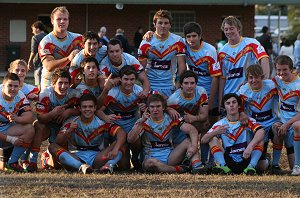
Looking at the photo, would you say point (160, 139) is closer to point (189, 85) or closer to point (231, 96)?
point (189, 85)

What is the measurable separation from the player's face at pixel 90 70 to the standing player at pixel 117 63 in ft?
0.75

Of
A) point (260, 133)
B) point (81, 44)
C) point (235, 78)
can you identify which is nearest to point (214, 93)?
point (235, 78)

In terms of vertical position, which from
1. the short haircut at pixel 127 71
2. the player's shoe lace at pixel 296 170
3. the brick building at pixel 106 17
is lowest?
the player's shoe lace at pixel 296 170

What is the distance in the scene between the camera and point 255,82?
952cm

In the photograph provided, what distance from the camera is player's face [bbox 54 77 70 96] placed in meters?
9.46

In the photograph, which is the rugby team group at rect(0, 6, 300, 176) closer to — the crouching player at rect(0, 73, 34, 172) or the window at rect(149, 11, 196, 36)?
the crouching player at rect(0, 73, 34, 172)

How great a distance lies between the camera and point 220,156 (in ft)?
30.3

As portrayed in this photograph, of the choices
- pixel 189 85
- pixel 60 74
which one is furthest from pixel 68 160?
pixel 189 85

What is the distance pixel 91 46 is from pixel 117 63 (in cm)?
49

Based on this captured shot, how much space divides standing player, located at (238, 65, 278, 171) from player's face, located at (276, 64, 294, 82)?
187 millimetres

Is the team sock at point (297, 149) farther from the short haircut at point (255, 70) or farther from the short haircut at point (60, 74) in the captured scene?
the short haircut at point (60, 74)

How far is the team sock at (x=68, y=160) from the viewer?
927 cm


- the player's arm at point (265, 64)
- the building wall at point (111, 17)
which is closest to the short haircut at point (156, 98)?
the player's arm at point (265, 64)

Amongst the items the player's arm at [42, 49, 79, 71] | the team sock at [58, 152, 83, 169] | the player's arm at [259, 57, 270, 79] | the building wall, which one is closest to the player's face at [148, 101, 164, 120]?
the team sock at [58, 152, 83, 169]
